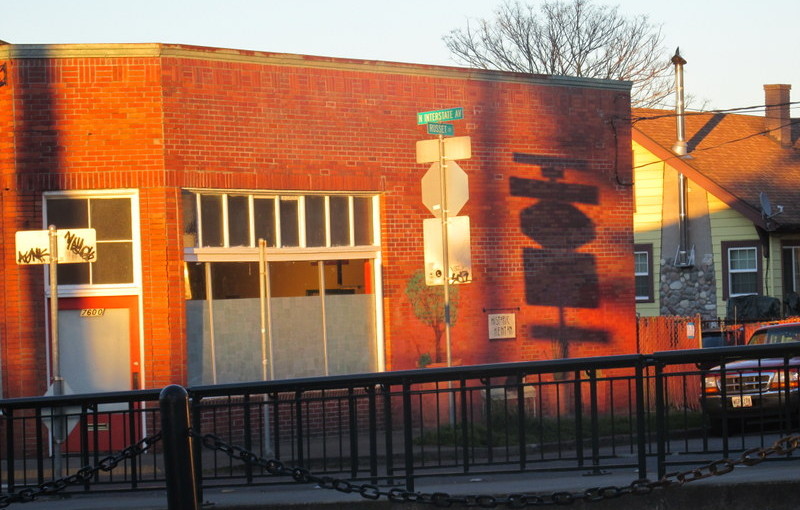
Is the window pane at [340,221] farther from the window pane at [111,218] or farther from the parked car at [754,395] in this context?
the parked car at [754,395]

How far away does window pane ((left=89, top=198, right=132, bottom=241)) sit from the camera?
16.3 metres

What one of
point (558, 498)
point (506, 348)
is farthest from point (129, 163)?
point (558, 498)

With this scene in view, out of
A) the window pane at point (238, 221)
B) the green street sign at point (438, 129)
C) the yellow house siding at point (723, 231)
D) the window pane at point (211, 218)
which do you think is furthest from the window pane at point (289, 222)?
the yellow house siding at point (723, 231)

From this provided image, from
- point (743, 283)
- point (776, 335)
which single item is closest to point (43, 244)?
point (776, 335)

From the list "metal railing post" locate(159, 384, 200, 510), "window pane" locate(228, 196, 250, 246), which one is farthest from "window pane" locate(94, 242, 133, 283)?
"metal railing post" locate(159, 384, 200, 510)

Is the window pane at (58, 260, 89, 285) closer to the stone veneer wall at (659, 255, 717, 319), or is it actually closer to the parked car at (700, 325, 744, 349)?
the parked car at (700, 325, 744, 349)

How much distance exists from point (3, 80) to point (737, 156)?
79.6 feet

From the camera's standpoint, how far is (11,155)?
1602 centimetres

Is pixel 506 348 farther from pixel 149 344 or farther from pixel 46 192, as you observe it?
pixel 46 192

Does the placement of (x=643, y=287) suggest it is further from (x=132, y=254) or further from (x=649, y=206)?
(x=132, y=254)

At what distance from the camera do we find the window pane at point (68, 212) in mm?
16250

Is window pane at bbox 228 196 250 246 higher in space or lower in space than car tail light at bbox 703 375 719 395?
higher

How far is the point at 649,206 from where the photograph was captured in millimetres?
34062

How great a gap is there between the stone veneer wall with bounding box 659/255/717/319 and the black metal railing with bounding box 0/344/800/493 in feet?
72.7
